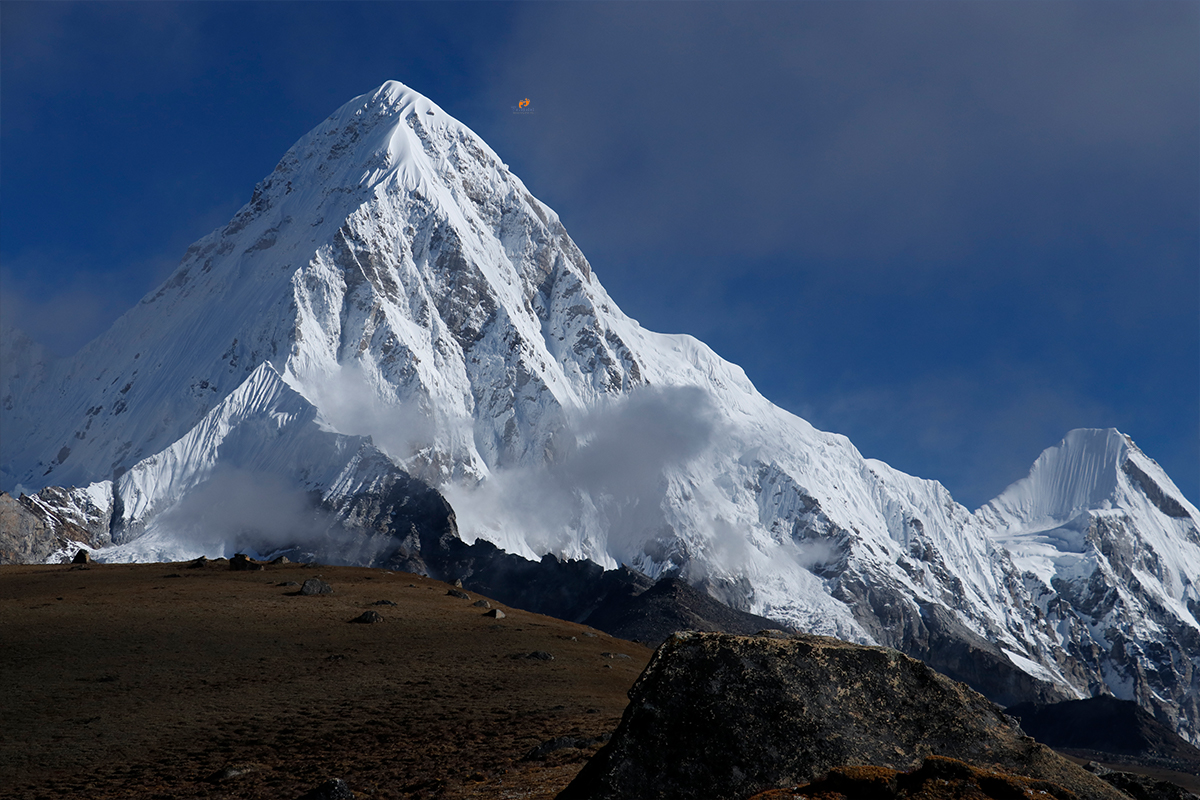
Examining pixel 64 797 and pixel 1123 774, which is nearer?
pixel 1123 774

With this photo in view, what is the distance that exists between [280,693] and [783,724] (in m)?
30.7

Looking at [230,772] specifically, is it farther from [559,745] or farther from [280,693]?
[280,693]

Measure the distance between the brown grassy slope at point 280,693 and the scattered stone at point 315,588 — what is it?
1266 millimetres

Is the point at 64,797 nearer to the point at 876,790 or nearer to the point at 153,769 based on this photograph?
the point at 153,769

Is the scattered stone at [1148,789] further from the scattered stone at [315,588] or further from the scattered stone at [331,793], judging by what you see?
the scattered stone at [315,588]

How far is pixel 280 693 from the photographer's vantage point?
37.0 m

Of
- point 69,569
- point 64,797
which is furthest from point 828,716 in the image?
point 69,569

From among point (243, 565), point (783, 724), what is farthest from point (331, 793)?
point (243, 565)

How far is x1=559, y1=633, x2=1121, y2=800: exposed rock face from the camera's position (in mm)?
11578

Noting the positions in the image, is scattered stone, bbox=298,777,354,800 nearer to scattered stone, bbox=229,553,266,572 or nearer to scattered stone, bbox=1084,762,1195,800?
scattered stone, bbox=1084,762,1195,800

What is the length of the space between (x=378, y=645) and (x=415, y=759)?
68.5 ft

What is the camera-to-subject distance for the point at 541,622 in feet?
206

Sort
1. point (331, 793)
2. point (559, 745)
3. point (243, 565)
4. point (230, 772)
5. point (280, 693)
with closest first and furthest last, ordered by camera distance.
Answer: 1. point (331, 793)
2. point (230, 772)
3. point (559, 745)
4. point (280, 693)
5. point (243, 565)

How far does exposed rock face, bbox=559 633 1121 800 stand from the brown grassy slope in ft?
30.9
